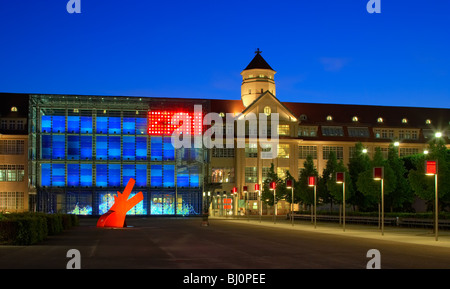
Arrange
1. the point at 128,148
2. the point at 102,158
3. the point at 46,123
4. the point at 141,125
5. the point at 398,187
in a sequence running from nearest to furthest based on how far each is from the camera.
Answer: the point at 398,187 < the point at 46,123 < the point at 102,158 < the point at 128,148 < the point at 141,125

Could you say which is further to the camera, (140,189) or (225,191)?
(225,191)

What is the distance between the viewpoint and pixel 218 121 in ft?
398

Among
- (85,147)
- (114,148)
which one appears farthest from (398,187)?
(85,147)

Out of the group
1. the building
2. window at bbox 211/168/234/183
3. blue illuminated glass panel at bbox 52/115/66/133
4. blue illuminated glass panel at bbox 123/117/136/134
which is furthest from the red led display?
blue illuminated glass panel at bbox 52/115/66/133

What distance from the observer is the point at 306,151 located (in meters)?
124

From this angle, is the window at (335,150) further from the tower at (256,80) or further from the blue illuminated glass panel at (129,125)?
the blue illuminated glass panel at (129,125)

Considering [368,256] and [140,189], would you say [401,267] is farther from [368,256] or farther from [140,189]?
[140,189]

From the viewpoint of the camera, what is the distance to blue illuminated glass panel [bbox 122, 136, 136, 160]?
351 ft

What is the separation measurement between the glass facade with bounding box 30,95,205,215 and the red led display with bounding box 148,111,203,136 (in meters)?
1.37

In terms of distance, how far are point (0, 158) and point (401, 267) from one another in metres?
99.3

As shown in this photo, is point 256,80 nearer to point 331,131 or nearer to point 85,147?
point 331,131

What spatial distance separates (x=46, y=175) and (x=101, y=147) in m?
9.74

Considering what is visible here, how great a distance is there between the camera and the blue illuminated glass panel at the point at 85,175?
10519 centimetres
